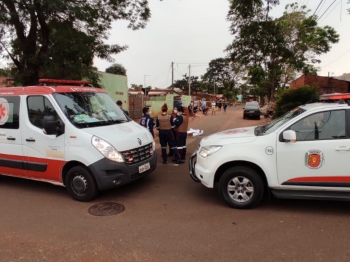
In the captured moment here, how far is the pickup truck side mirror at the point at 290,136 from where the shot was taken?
164 inches

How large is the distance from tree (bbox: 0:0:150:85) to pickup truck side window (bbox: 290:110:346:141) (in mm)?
6585

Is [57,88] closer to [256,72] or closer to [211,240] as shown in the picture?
[211,240]

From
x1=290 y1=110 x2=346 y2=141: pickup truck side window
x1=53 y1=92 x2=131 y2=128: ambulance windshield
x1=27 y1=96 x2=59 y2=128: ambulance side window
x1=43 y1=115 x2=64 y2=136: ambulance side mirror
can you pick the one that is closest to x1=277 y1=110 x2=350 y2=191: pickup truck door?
x1=290 y1=110 x2=346 y2=141: pickup truck side window

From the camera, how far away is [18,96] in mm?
5656

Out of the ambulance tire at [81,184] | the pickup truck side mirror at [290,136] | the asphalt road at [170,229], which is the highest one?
the pickup truck side mirror at [290,136]

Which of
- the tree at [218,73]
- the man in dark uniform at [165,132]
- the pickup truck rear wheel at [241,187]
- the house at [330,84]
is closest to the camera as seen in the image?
the pickup truck rear wheel at [241,187]

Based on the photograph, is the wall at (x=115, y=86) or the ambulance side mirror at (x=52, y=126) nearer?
the ambulance side mirror at (x=52, y=126)

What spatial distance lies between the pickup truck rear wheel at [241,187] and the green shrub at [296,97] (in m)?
12.3

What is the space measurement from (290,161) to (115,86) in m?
12.4

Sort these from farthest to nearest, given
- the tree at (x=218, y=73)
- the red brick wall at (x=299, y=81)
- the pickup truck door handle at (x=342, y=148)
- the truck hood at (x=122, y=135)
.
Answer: the tree at (x=218, y=73), the red brick wall at (x=299, y=81), the truck hood at (x=122, y=135), the pickup truck door handle at (x=342, y=148)

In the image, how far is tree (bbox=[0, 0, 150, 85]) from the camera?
327 inches

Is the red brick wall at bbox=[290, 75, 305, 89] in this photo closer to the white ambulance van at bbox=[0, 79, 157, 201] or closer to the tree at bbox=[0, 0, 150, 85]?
the tree at bbox=[0, 0, 150, 85]

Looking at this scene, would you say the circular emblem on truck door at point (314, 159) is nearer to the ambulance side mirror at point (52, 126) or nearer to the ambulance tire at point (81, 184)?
the ambulance tire at point (81, 184)

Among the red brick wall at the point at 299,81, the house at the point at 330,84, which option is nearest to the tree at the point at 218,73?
the red brick wall at the point at 299,81
